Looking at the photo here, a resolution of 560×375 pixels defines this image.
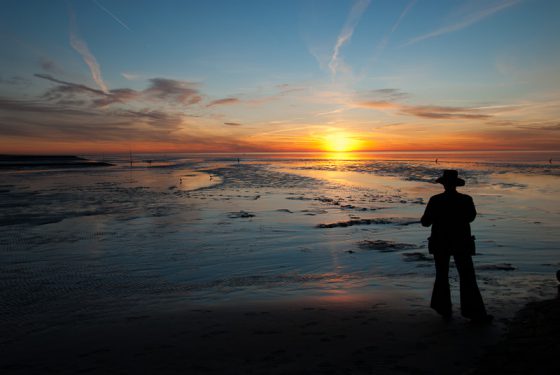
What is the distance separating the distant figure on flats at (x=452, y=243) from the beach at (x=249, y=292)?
36cm

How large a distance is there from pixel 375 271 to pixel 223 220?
8222 mm

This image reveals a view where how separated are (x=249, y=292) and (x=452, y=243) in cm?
385

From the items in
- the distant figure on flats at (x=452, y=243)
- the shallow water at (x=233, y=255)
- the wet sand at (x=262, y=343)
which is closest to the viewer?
the wet sand at (x=262, y=343)

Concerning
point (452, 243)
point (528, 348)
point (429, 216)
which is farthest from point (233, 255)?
point (528, 348)

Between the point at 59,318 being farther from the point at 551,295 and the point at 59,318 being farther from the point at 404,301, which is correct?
the point at 551,295

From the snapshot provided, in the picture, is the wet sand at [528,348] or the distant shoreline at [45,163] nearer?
the wet sand at [528,348]

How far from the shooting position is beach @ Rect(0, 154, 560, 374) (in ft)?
15.4

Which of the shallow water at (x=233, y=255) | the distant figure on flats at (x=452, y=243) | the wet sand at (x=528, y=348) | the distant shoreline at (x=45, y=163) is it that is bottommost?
the distant shoreline at (x=45, y=163)

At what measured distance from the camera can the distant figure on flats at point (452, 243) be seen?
5723mm

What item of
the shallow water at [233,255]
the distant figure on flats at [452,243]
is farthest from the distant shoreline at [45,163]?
the distant figure on flats at [452,243]

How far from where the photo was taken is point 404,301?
6.59 metres

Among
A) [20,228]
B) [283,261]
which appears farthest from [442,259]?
[20,228]

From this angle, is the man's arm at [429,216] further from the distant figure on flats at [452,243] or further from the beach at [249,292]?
the beach at [249,292]

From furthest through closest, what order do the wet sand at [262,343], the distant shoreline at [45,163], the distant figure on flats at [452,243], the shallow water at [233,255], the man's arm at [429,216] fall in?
the distant shoreline at [45,163] < the shallow water at [233,255] < the man's arm at [429,216] < the distant figure on flats at [452,243] < the wet sand at [262,343]
